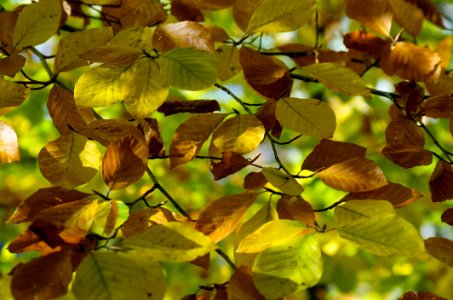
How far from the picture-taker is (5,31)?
860 mm

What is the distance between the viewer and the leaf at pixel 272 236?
0.61 m

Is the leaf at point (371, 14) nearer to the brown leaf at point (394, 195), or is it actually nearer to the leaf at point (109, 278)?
the brown leaf at point (394, 195)

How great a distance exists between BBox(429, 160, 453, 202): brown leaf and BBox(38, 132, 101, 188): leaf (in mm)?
419

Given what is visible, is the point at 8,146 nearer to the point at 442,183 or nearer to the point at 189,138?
the point at 189,138

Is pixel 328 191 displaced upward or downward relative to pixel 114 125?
downward

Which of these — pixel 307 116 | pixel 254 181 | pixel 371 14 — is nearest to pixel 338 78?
pixel 307 116

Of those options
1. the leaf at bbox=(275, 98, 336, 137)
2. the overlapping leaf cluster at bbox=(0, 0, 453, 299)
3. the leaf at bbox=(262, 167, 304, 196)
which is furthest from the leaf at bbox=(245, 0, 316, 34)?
the leaf at bbox=(262, 167, 304, 196)

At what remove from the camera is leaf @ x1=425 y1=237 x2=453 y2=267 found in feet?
2.19

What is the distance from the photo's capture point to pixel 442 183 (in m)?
0.78

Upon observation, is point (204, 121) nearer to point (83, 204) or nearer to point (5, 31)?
point (83, 204)

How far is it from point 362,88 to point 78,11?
2.35ft

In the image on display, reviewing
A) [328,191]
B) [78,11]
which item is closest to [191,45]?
[78,11]

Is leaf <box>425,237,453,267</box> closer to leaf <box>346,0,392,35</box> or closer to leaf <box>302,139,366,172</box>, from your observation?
leaf <box>302,139,366,172</box>

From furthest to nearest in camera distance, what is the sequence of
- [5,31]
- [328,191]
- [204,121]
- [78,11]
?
[328,191] → [78,11] → [5,31] → [204,121]
